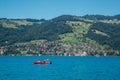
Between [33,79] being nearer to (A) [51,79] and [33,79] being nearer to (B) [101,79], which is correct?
(A) [51,79]

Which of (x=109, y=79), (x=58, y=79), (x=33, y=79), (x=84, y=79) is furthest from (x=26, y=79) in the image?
(x=109, y=79)

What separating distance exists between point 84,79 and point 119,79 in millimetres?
11041

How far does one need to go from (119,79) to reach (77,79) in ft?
43.3

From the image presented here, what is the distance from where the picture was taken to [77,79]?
106688 mm

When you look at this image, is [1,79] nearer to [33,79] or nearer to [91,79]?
[33,79]

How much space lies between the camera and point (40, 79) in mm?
109188

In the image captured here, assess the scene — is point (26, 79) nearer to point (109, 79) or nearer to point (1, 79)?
point (1, 79)

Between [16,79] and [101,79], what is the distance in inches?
1081

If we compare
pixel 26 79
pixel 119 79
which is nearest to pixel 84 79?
pixel 119 79

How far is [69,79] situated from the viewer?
107 m

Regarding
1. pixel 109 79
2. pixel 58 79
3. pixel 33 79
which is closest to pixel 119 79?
pixel 109 79

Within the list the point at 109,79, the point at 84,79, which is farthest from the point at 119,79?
the point at 84,79

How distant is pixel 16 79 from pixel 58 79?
13.7m

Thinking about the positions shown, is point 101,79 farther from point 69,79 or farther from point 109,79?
point 69,79
